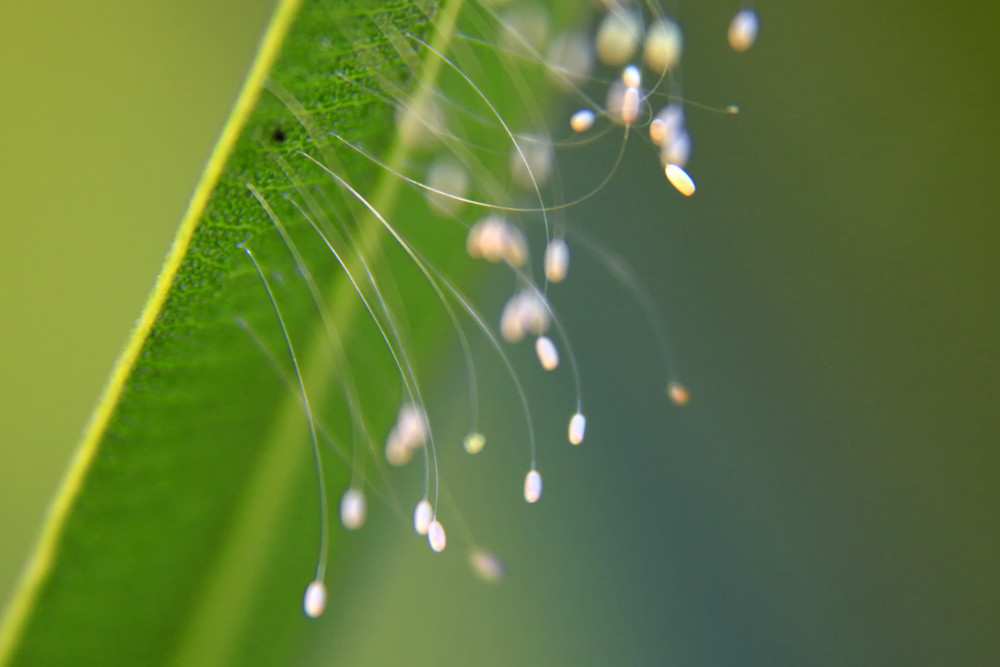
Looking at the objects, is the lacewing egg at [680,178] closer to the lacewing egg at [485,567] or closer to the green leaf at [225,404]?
the green leaf at [225,404]

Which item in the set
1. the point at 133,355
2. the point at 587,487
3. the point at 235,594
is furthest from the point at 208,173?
the point at 587,487


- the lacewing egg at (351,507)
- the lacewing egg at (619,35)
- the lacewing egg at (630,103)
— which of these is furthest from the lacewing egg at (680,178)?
the lacewing egg at (351,507)

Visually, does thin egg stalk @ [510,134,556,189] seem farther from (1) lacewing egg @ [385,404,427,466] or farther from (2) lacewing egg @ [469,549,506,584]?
(2) lacewing egg @ [469,549,506,584]

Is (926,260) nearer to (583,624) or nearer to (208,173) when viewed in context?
(583,624)

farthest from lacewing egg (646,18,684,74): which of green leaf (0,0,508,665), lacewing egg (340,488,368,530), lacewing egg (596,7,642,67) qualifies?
lacewing egg (340,488,368,530)

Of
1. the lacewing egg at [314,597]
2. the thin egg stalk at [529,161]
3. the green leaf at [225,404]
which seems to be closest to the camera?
the green leaf at [225,404]

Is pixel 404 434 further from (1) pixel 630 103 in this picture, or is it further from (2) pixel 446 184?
(1) pixel 630 103
